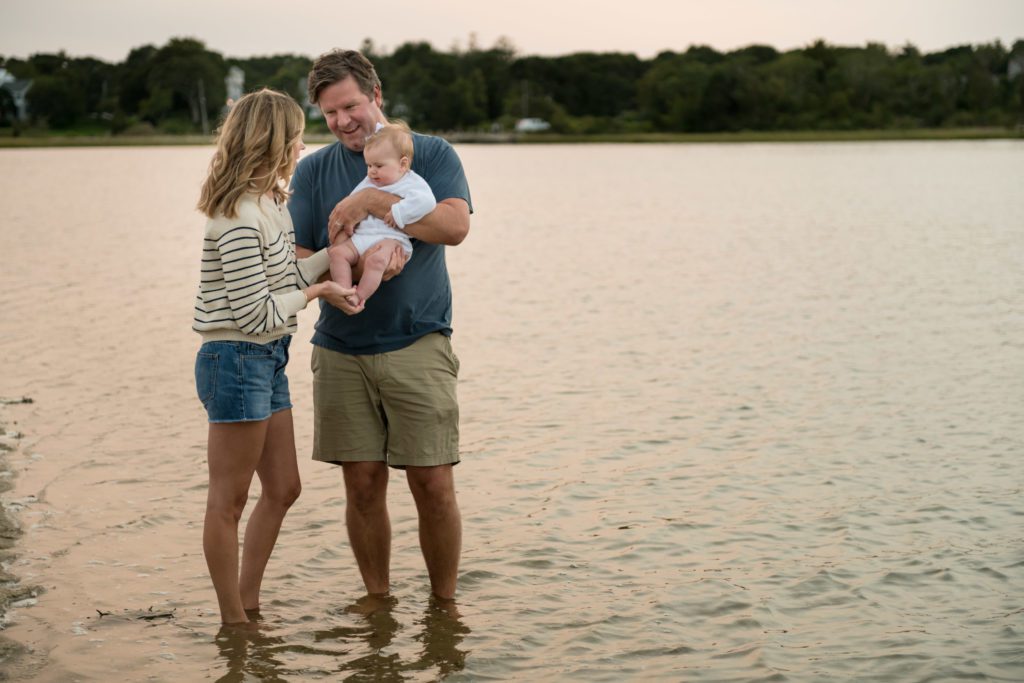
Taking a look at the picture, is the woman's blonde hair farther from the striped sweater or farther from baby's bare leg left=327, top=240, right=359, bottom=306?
baby's bare leg left=327, top=240, right=359, bottom=306

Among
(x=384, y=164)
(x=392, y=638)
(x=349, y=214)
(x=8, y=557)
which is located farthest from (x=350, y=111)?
(x=8, y=557)

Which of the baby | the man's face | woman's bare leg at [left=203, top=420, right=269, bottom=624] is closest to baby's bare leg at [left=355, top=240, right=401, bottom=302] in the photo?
the baby

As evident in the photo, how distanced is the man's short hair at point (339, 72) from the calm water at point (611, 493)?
2153 mm

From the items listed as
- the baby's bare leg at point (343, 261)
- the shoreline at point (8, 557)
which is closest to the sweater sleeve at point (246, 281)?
the baby's bare leg at point (343, 261)

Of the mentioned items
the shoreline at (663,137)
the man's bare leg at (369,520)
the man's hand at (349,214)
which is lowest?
the man's bare leg at (369,520)

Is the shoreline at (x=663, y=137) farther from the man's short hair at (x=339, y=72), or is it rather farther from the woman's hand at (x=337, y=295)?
the woman's hand at (x=337, y=295)

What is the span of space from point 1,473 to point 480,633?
3631mm

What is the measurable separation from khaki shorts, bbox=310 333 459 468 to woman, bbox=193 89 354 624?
0.82 ft

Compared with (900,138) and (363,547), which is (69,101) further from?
(363,547)

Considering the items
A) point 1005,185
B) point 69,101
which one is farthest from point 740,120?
point 1005,185

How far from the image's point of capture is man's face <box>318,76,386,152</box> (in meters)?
4.35

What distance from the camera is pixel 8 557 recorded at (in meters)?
5.66

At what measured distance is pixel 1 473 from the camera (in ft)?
23.4

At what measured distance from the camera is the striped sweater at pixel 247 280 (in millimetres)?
4039
